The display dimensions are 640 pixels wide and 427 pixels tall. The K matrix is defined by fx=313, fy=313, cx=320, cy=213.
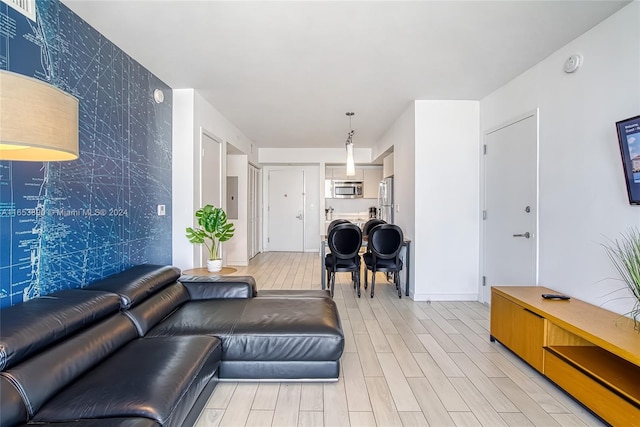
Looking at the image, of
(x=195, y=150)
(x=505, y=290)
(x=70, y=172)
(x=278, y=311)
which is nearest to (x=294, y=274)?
(x=195, y=150)

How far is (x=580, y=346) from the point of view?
213cm

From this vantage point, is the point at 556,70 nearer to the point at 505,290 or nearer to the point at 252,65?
the point at 505,290

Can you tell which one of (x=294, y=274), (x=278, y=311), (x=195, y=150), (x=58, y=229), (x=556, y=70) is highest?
(x=556, y=70)

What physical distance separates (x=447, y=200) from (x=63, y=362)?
157 inches

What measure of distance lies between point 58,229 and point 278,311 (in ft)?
5.15

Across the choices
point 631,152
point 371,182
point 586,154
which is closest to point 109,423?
point 631,152

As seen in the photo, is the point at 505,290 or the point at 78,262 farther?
the point at 505,290

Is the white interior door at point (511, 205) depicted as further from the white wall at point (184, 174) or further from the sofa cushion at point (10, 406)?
the sofa cushion at point (10, 406)

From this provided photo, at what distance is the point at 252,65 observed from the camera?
2990 mm

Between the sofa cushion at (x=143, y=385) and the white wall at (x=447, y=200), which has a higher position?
the white wall at (x=447, y=200)

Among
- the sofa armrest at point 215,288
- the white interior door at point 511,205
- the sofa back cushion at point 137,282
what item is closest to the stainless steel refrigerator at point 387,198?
the white interior door at point 511,205

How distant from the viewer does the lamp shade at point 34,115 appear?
1088 millimetres

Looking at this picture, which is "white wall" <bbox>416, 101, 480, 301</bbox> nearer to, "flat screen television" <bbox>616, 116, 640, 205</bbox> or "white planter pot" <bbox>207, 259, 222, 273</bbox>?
"flat screen television" <bbox>616, 116, 640, 205</bbox>

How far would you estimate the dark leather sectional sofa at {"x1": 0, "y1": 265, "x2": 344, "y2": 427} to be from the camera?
1.25 meters
